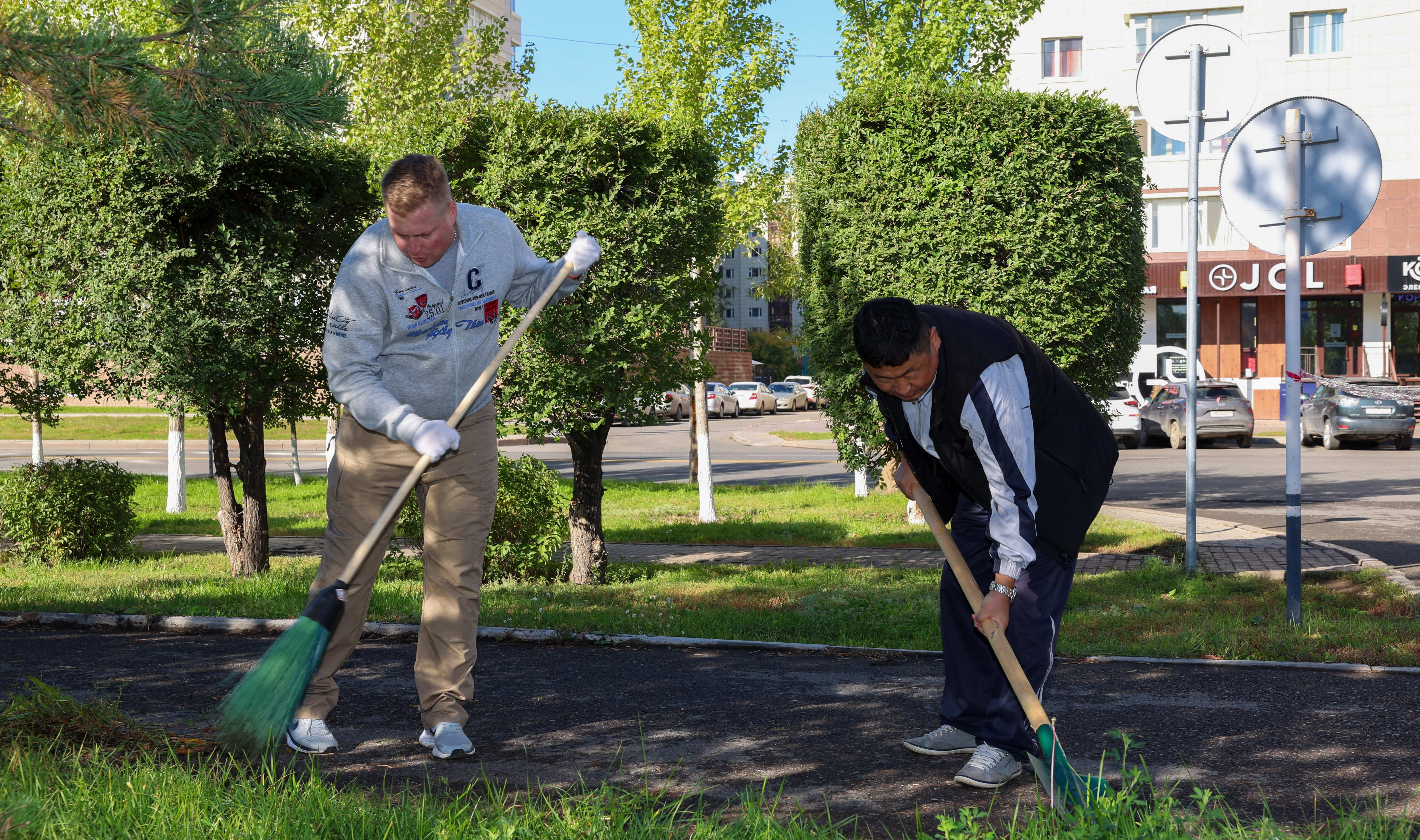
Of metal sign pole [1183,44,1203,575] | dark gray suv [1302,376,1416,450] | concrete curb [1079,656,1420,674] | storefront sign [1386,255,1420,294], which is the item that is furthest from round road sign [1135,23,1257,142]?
storefront sign [1386,255,1420,294]

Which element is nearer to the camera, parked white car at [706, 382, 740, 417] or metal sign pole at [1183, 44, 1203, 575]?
metal sign pole at [1183, 44, 1203, 575]

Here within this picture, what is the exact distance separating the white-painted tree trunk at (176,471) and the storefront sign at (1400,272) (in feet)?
102

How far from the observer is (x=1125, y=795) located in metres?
3.10

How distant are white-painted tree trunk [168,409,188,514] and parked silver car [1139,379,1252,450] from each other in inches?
717

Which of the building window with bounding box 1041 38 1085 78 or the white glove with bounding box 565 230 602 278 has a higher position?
the building window with bounding box 1041 38 1085 78

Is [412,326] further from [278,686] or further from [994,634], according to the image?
[994,634]

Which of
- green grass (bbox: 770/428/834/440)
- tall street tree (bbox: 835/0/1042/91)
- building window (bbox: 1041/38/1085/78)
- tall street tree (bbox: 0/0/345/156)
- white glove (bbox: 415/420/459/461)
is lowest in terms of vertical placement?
green grass (bbox: 770/428/834/440)

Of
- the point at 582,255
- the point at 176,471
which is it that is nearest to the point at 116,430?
the point at 176,471

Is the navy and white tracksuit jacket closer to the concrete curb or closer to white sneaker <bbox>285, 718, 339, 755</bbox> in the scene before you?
the concrete curb

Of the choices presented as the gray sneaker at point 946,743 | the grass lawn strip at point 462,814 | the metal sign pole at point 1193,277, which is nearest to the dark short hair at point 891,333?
the grass lawn strip at point 462,814

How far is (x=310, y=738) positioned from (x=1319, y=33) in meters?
36.9

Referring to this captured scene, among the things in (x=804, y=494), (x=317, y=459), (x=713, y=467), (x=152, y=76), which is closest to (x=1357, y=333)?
(x=713, y=467)

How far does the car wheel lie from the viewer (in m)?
23.0

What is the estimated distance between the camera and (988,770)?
12.7 ft
